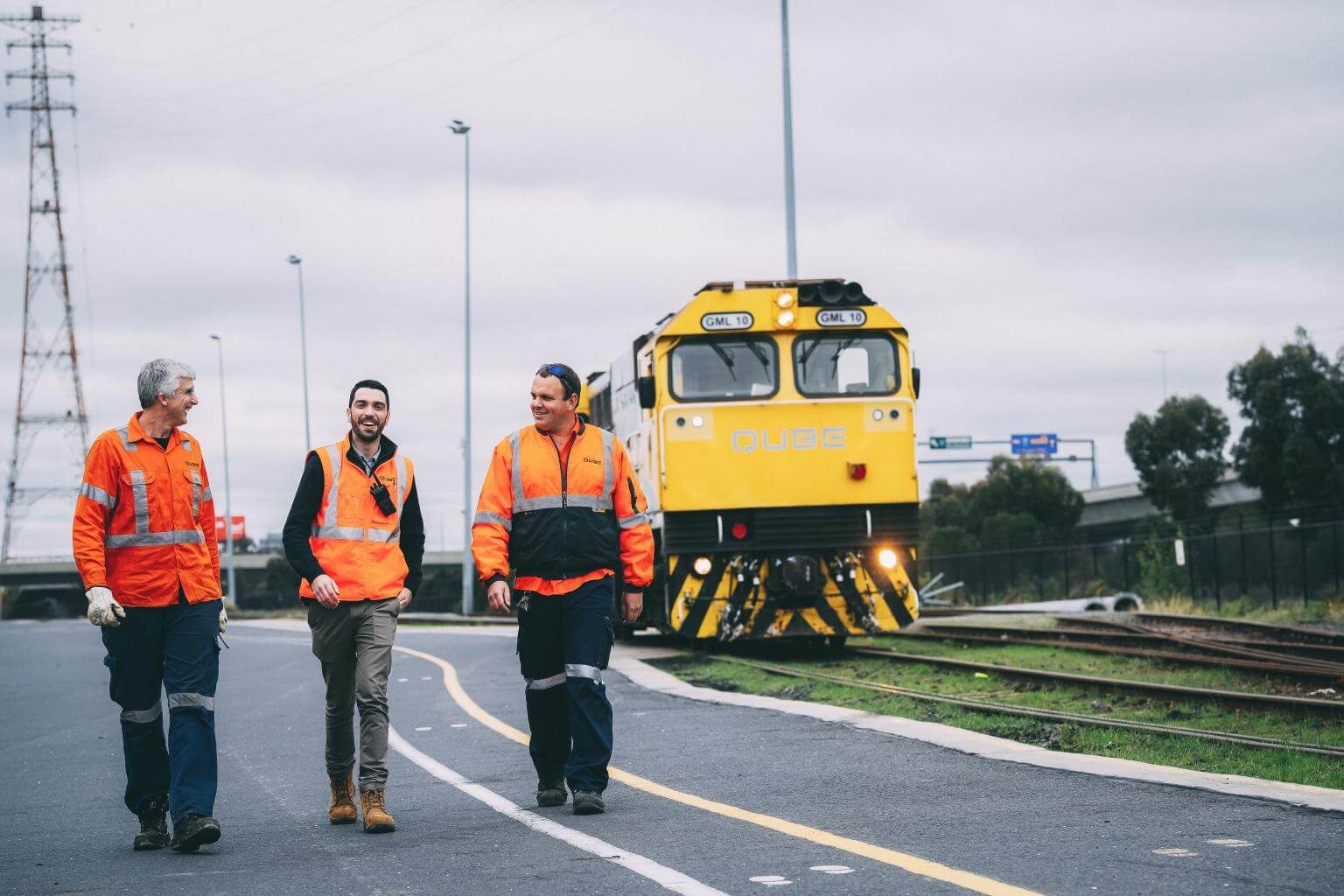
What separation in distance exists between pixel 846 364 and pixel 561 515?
34.6 feet

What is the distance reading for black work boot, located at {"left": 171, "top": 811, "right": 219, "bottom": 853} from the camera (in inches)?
276

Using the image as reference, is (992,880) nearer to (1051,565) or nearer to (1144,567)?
(1144,567)

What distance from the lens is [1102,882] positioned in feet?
18.9

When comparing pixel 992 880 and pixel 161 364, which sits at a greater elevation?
pixel 161 364

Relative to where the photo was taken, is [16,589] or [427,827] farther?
[16,589]

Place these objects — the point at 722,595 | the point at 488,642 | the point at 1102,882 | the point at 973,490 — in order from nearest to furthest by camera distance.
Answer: the point at 1102,882, the point at 722,595, the point at 488,642, the point at 973,490

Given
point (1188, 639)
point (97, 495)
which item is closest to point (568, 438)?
point (97, 495)

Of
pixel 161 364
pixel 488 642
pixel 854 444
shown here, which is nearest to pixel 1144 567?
pixel 488 642

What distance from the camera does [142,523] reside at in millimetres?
7387

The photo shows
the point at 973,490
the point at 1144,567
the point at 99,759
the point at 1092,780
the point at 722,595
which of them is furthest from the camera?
the point at 973,490

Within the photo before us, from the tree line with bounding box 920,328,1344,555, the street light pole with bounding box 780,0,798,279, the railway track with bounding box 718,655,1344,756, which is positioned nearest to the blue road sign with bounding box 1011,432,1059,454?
the tree line with bounding box 920,328,1344,555

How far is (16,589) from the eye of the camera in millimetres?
101500

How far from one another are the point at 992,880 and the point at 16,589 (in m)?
104

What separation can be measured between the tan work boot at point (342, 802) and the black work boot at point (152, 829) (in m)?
0.76
